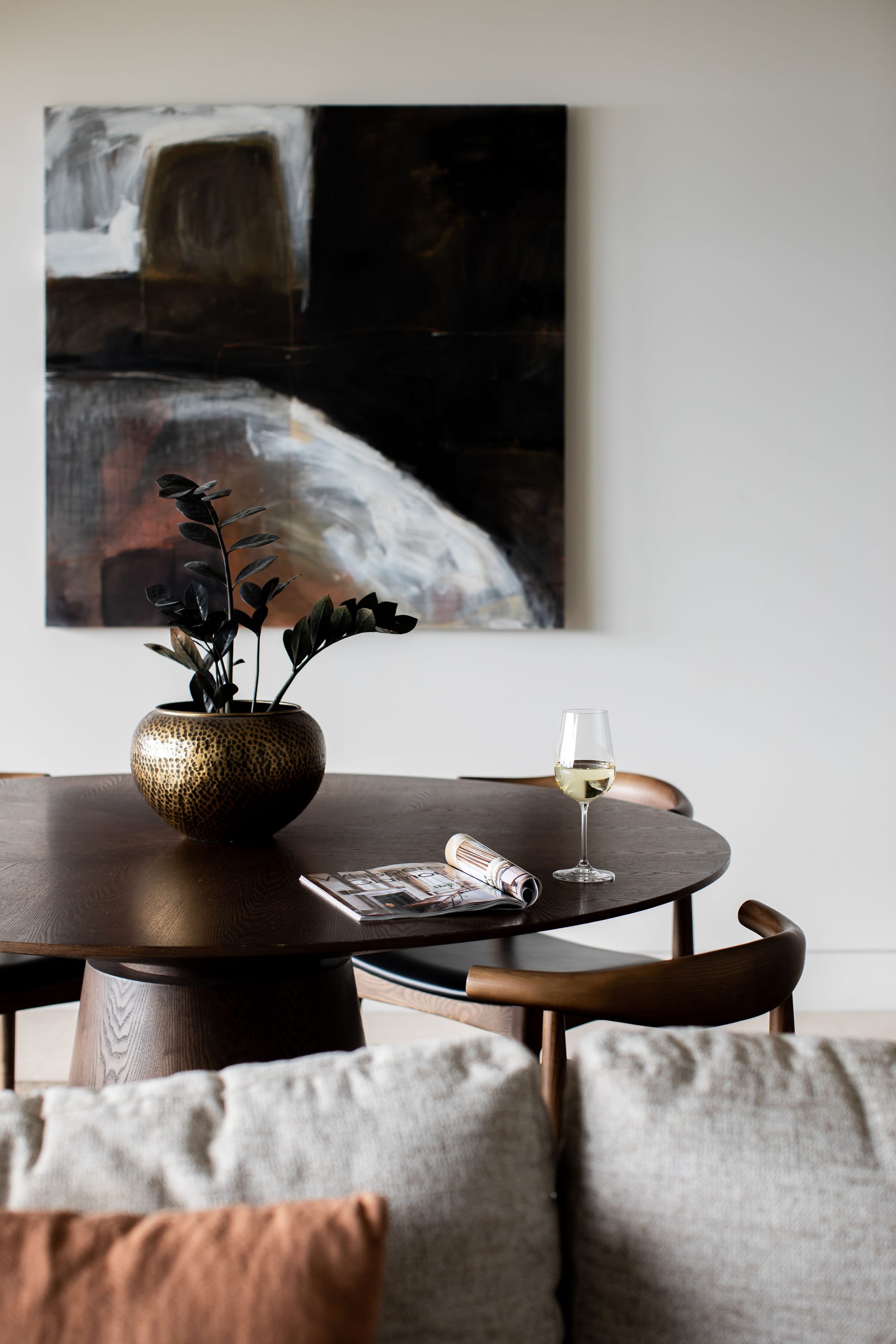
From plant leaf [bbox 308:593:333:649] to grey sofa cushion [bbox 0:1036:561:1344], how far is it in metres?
0.91

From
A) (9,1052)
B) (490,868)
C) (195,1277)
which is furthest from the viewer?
(9,1052)

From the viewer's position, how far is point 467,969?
1815 millimetres

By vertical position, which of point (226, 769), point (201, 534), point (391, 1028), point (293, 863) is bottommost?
point (391, 1028)

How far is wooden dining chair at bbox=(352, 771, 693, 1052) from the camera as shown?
179 centimetres

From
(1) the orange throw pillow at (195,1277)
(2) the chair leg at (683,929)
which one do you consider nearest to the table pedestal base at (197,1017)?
(1) the orange throw pillow at (195,1277)

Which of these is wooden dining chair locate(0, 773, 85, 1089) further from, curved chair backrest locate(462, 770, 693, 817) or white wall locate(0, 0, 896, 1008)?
white wall locate(0, 0, 896, 1008)

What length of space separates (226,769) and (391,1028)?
175 cm

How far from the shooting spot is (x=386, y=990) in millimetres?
1981

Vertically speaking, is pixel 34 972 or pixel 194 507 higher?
pixel 194 507

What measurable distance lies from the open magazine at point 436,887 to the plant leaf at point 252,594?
0.45 meters

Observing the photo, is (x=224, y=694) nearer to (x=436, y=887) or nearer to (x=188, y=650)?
(x=188, y=650)

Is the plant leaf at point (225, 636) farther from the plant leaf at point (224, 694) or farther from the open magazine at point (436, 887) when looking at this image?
the open magazine at point (436, 887)

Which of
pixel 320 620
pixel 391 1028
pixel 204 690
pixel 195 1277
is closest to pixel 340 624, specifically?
pixel 320 620

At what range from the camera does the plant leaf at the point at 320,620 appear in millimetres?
1627
